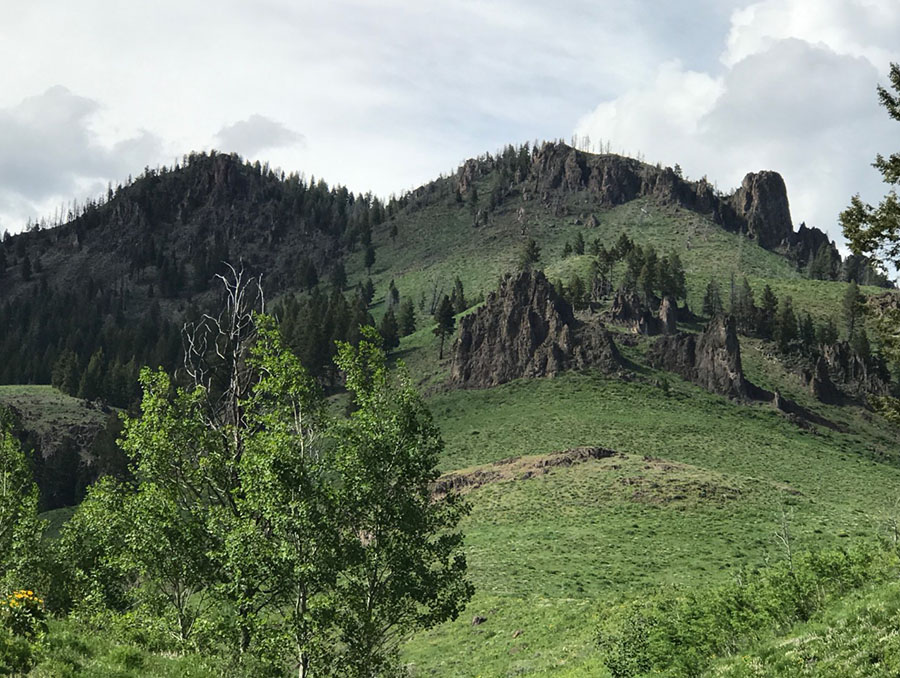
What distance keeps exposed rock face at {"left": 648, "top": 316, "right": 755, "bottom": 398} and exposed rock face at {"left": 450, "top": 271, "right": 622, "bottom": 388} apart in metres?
10.2

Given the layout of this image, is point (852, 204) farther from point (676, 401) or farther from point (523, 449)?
point (676, 401)

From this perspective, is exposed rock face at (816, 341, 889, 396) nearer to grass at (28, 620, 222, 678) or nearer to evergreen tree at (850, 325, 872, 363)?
evergreen tree at (850, 325, 872, 363)

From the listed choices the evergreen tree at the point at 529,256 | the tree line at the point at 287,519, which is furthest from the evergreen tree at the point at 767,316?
the tree line at the point at 287,519

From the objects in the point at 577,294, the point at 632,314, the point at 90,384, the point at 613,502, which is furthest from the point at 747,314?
the point at 90,384

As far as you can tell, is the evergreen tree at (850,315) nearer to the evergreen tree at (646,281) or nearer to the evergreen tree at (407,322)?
the evergreen tree at (646,281)

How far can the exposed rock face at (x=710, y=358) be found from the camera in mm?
124000

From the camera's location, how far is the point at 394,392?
75.2ft

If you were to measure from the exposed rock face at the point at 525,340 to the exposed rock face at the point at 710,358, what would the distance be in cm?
1021

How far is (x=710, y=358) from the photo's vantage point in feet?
420

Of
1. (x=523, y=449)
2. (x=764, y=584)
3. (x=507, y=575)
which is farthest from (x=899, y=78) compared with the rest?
(x=523, y=449)

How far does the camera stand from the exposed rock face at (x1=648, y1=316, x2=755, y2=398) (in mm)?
124000

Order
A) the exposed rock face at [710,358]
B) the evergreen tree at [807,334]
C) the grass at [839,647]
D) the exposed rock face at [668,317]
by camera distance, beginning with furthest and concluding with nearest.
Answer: the evergreen tree at [807,334] → the exposed rock face at [668,317] → the exposed rock face at [710,358] → the grass at [839,647]

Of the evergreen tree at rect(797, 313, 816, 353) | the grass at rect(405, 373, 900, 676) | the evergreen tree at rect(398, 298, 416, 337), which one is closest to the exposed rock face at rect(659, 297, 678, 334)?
the grass at rect(405, 373, 900, 676)

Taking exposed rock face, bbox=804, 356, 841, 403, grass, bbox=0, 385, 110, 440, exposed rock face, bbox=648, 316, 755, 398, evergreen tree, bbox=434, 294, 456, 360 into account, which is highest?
evergreen tree, bbox=434, 294, 456, 360
